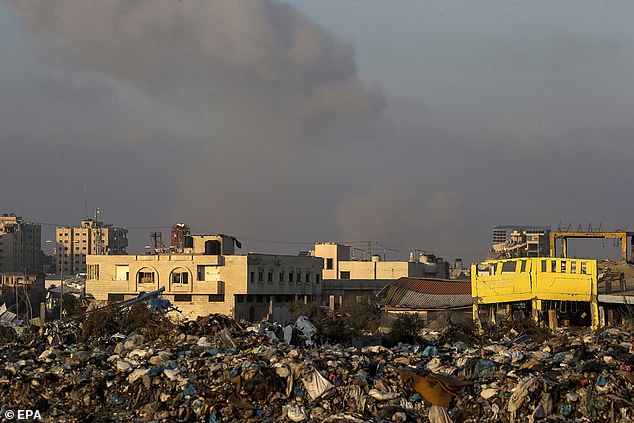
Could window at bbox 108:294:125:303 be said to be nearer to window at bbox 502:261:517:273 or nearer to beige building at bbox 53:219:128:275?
window at bbox 502:261:517:273

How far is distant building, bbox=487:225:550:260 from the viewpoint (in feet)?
193

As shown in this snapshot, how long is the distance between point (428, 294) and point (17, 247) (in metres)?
128

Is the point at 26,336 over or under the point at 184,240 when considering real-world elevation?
under

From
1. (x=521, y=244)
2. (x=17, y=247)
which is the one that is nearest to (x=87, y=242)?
(x=17, y=247)

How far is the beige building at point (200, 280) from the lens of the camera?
45.1 metres

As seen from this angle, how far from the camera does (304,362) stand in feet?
49.9

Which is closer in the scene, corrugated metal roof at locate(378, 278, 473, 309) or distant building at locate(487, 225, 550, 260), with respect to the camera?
corrugated metal roof at locate(378, 278, 473, 309)

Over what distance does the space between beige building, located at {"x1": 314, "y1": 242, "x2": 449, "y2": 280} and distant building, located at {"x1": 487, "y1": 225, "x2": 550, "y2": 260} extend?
523 cm

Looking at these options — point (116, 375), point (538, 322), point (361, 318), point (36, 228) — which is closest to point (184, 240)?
point (361, 318)

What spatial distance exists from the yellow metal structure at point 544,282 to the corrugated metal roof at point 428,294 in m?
4.29

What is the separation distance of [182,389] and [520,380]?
216 inches

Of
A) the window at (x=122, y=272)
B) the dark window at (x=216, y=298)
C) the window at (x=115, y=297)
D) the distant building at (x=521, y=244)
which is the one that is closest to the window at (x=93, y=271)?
the window at (x=122, y=272)

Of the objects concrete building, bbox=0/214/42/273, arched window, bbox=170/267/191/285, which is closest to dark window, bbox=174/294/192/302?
arched window, bbox=170/267/191/285

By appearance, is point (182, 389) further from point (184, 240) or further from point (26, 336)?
point (184, 240)
